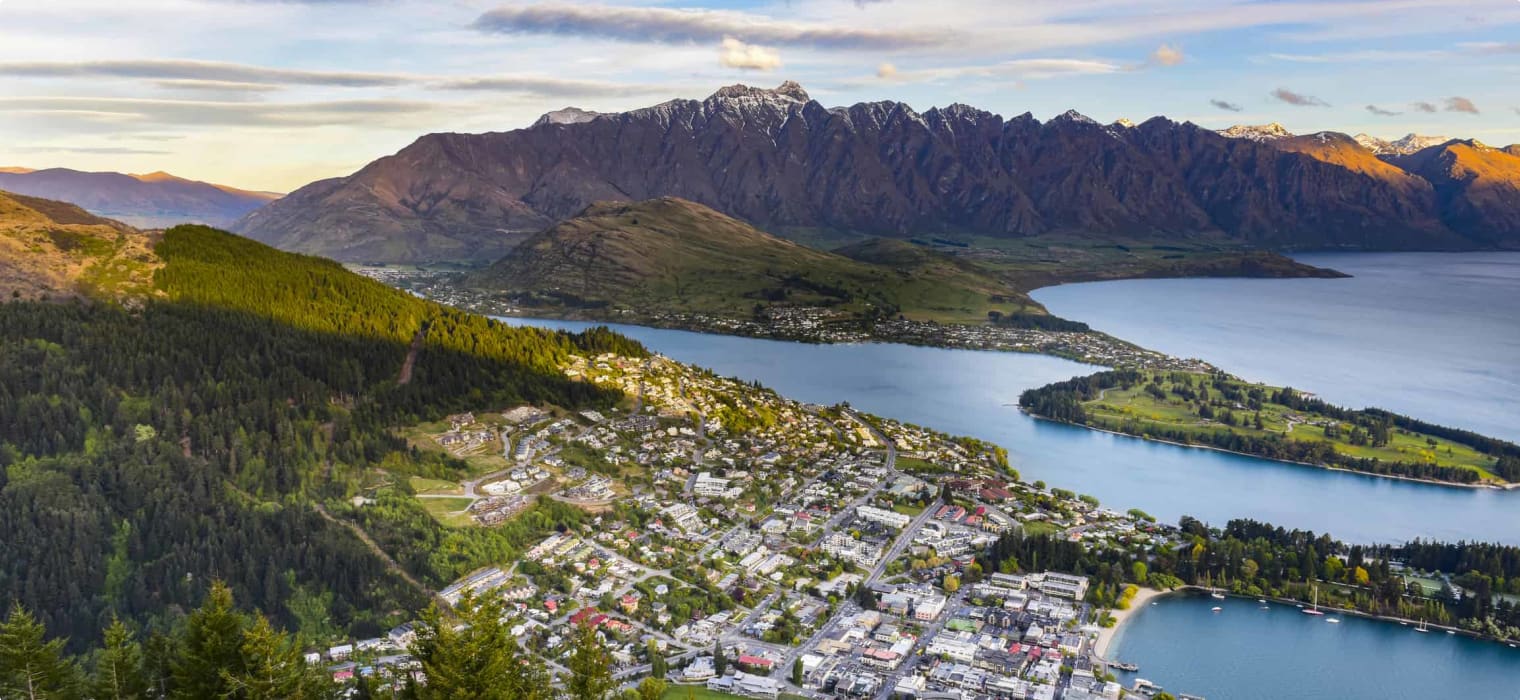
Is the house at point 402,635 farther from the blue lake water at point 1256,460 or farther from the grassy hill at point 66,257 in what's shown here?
the grassy hill at point 66,257

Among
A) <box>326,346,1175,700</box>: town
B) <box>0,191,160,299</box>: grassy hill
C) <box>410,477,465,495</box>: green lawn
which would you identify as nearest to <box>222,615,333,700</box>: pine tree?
<box>326,346,1175,700</box>: town

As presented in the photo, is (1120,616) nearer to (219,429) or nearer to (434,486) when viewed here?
(434,486)

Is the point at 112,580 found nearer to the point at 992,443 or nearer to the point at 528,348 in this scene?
the point at 528,348

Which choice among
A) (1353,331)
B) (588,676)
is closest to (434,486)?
(588,676)

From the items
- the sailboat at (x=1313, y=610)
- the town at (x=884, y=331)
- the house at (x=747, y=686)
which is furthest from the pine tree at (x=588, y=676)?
the town at (x=884, y=331)

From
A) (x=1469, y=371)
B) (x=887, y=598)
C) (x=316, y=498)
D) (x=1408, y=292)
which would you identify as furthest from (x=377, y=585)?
(x=1408, y=292)

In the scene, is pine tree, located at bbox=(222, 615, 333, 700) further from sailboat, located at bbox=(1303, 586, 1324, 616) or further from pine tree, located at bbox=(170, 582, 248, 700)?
sailboat, located at bbox=(1303, 586, 1324, 616)

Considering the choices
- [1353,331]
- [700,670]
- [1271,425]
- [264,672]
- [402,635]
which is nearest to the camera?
[264,672]

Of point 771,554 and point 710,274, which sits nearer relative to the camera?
point 771,554
